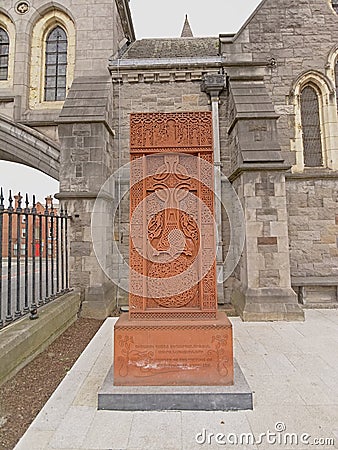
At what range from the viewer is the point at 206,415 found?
2678 mm

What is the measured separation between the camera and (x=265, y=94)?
7.03 metres

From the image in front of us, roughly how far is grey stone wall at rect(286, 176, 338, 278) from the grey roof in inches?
181

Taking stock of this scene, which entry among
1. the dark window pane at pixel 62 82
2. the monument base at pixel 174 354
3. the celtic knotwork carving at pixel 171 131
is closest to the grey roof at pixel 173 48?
the dark window pane at pixel 62 82

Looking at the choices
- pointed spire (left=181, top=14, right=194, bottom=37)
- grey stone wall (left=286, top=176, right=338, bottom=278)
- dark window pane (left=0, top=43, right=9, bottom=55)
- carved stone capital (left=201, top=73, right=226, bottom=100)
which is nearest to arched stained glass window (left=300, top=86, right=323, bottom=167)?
grey stone wall (left=286, top=176, right=338, bottom=278)

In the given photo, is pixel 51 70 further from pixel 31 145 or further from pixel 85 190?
pixel 85 190

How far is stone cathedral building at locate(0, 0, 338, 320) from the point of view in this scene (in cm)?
632

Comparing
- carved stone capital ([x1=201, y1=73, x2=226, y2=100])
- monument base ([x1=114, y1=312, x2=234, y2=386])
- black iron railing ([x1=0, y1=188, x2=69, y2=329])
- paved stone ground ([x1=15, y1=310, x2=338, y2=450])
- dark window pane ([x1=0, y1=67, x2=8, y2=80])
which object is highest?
dark window pane ([x1=0, y1=67, x2=8, y2=80])

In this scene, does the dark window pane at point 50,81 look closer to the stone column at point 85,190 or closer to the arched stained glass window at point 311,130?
the stone column at point 85,190

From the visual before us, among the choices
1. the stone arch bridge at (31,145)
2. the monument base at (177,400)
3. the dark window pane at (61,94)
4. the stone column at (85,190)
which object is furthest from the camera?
the dark window pane at (61,94)

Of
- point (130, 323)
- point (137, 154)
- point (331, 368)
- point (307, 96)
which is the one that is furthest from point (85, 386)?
point (307, 96)

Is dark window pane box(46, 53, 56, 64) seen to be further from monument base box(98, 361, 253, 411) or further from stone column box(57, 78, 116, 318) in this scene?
monument base box(98, 361, 253, 411)

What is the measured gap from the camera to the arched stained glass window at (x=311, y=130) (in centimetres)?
763

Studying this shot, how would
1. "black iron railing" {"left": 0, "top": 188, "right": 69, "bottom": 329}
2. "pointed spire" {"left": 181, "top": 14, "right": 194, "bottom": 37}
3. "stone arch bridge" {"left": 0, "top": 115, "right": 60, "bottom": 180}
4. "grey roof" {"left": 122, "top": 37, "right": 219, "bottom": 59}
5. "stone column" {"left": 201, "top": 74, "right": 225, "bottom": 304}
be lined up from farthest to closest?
1. "pointed spire" {"left": 181, "top": 14, "right": 194, "bottom": 37}
2. "grey roof" {"left": 122, "top": 37, "right": 219, "bottom": 59}
3. "stone arch bridge" {"left": 0, "top": 115, "right": 60, "bottom": 180}
4. "stone column" {"left": 201, "top": 74, "right": 225, "bottom": 304}
5. "black iron railing" {"left": 0, "top": 188, "right": 69, "bottom": 329}

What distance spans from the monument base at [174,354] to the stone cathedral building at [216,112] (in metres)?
3.35
